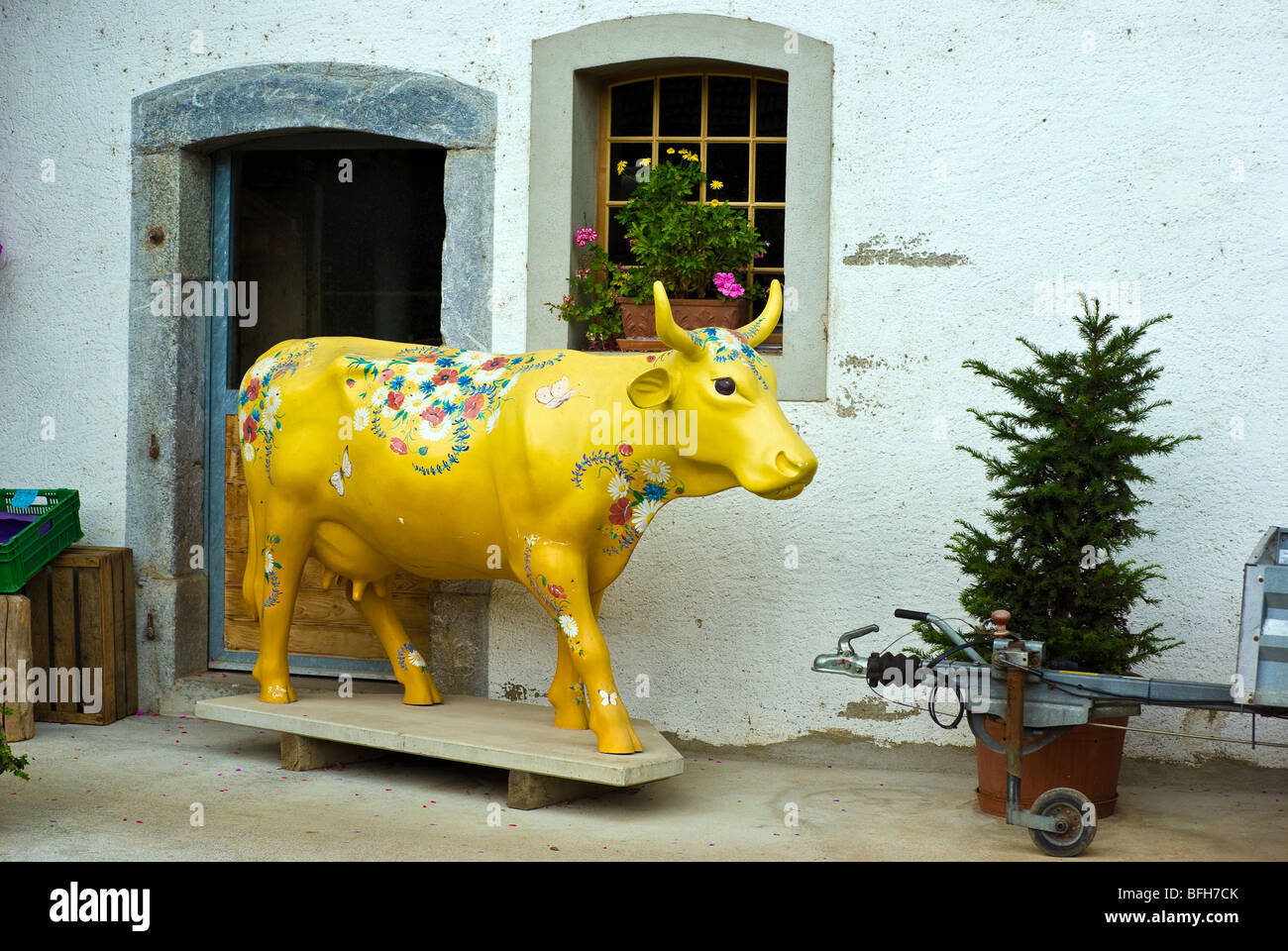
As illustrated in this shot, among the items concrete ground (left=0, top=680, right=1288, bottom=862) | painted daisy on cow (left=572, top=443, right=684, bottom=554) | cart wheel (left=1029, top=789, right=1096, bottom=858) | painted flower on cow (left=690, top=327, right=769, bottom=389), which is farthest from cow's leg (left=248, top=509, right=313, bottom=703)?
cart wheel (left=1029, top=789, right=1096, bottom=858)

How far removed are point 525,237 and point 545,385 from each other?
125 centimetres

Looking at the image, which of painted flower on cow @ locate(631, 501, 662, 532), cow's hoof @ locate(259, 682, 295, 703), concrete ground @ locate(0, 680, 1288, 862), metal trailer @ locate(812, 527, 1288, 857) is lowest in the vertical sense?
concrete ground @ locate(0, 680, 1288, 862)

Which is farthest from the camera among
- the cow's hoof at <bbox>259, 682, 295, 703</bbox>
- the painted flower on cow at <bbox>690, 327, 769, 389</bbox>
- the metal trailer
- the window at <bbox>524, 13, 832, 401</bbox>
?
the window at <bbox>524, 13, 832, 401</bbox>

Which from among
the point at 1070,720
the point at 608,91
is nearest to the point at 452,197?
the point at 608,91

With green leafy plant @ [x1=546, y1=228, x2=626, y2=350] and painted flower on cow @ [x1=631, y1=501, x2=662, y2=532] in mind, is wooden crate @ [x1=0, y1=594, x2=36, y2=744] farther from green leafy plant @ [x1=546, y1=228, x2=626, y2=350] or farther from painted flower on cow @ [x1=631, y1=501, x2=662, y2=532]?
painted flower on cow @ [x1=631, y1=501, x2=662, y2=532]

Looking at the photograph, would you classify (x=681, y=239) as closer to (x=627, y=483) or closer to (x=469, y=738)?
(x=627, y=483)

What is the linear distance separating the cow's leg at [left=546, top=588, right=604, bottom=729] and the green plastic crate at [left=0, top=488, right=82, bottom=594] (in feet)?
7.63

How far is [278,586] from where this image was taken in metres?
5.32

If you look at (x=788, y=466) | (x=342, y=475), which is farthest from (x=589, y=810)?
(x=342, y=475)

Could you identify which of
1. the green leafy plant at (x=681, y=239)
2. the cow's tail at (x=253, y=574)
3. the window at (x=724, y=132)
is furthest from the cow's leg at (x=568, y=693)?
the window at (x=724, y=132)

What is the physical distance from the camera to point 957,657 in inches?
180

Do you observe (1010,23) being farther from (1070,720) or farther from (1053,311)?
(1070,720)

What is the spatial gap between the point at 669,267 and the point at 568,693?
1.78 meters

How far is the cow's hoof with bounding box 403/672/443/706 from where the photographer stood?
538cm
